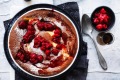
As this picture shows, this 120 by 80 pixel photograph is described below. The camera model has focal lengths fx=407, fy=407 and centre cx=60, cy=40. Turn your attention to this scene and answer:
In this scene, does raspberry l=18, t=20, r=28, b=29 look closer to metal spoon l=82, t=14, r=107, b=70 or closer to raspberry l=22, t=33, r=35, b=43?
raspberry l=22, t=33, r=35, b=43

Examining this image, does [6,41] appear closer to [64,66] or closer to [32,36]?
[32,36]

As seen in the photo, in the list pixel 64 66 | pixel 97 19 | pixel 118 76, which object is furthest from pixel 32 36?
pixel 118 76

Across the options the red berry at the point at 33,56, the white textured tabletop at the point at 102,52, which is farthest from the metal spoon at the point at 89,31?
the red berry at the point at 33,56

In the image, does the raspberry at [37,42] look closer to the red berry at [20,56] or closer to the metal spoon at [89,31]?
the red berry at [20,56]

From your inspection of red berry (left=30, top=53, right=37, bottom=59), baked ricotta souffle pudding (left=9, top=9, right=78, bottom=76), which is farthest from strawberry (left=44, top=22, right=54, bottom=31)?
red berry (left=30, top=53, right=37, bottom=59)

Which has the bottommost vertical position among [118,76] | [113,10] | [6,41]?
[118,76]

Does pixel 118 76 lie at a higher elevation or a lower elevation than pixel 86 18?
lower
